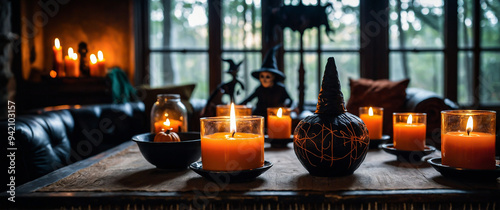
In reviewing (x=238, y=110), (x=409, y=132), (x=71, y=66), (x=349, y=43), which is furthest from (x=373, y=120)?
(x=349, y=43)

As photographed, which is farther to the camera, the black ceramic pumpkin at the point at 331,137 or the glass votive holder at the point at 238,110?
the glass votive holder at the point at 238,110

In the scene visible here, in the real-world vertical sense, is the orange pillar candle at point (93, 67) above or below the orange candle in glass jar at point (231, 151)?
above

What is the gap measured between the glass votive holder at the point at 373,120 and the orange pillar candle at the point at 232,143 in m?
0.65

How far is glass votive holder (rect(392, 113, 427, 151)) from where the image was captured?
1.17 meters

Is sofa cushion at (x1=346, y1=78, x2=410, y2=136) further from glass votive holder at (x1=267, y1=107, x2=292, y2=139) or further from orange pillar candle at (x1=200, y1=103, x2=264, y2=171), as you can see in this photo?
orange pillar candle at (x1=200, y1=103, x2=264, y2=171)

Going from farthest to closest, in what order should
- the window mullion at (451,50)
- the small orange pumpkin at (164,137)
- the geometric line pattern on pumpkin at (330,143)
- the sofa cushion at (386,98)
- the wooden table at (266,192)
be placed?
the window mullion at (451,50) < the sofa cushion at (386,98) < the small orange pumpkin at (164,137) < the geometric line pattern on pumpkin at (330,143) < the wooden table at (266,192)

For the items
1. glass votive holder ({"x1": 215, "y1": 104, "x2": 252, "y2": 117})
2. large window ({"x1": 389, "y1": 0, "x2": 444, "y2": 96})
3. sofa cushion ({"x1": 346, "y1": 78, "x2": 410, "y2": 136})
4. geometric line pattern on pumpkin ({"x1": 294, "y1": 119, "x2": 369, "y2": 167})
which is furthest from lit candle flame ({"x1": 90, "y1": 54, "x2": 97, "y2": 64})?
large window ({"x1": 389, "y1": 0, "x2": 444, "y2": 96})

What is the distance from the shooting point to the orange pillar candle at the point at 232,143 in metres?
0.84

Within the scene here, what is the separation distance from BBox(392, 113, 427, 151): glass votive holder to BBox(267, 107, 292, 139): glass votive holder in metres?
0.40

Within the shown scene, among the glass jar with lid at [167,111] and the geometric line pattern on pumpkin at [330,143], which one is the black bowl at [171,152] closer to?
the geometric line pattern on pumpkin at [330,143]

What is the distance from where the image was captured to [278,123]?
1.46m

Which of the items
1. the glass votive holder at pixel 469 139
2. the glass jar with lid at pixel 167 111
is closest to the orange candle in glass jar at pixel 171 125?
the glass jar with lid at pixel 167 111

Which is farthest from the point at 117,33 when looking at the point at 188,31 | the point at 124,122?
the point at 124,122

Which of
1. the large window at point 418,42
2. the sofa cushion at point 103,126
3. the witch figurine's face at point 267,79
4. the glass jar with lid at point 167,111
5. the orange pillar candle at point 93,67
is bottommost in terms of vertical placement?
the sofa cushion at point 103,126
